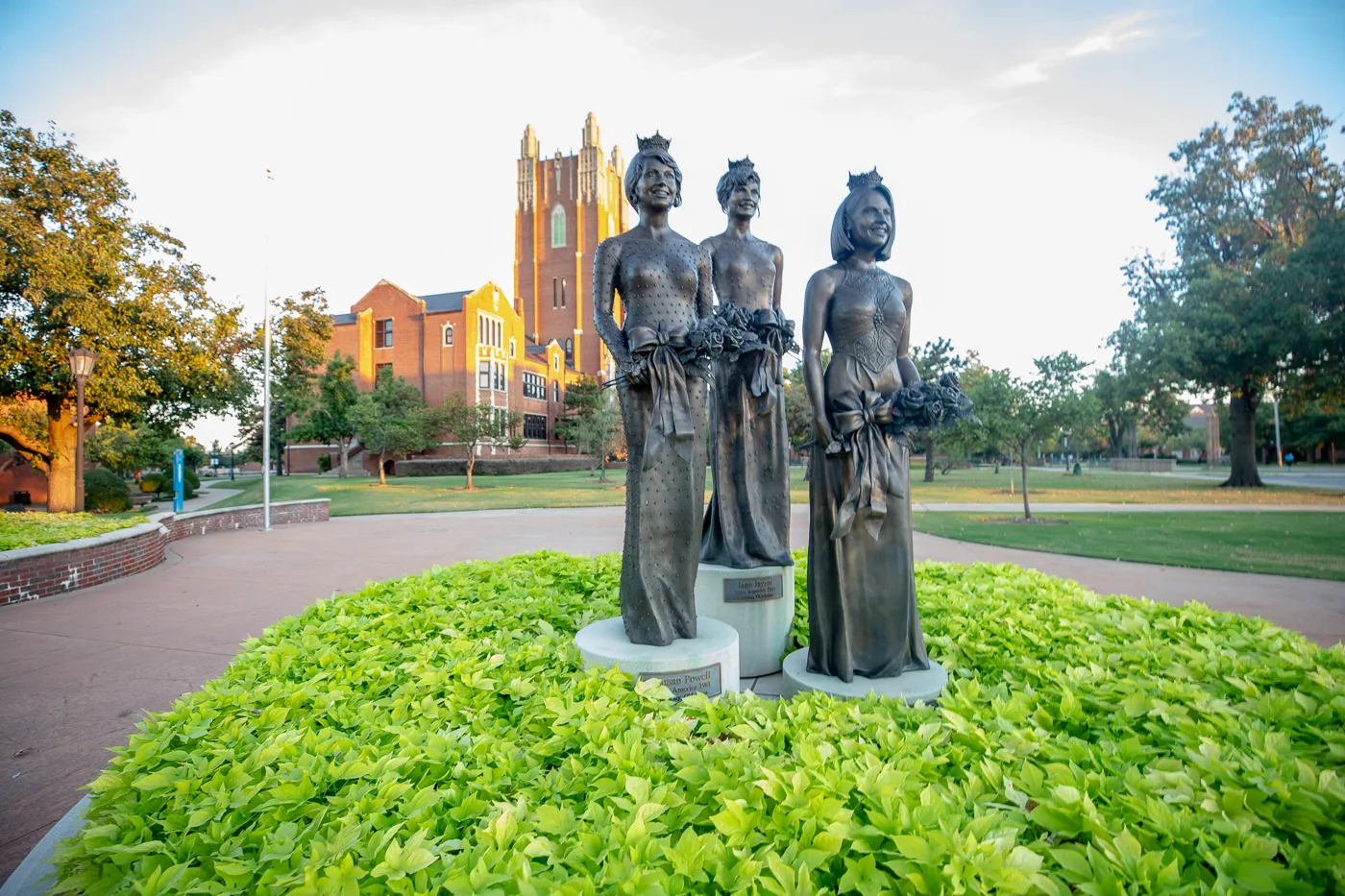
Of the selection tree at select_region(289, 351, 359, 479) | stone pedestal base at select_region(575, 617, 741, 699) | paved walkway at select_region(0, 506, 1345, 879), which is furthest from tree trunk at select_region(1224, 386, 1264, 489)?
tree at select_region(289, 351, 359, 479)

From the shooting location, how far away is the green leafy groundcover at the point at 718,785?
1796mm

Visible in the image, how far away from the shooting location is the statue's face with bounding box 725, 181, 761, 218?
494 cm

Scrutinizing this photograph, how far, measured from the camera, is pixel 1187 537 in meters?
11.7

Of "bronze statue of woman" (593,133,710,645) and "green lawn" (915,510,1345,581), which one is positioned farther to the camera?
"green lawn" (915,510,1345,581)

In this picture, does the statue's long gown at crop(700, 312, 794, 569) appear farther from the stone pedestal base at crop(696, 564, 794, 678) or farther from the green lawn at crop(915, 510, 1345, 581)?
the green lawn at crop(915, 510, 1345, 581)

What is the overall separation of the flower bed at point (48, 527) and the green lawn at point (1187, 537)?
46.6 feet

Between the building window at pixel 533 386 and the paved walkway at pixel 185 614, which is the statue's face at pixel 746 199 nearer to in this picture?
the paved walkway at pixel 185 614

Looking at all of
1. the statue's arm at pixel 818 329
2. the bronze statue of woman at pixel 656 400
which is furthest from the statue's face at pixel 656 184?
the statue's arm at pixel 818 329

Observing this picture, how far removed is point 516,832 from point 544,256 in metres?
66.8

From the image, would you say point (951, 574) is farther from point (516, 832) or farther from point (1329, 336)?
point (1329, 336)

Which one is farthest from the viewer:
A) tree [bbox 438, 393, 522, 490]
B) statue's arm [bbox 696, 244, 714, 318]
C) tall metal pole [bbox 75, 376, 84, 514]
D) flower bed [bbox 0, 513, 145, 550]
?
tree [bbox 438, 393, 522, 490]

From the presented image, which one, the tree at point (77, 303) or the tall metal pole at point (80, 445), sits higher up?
the tree at point (77, 303)

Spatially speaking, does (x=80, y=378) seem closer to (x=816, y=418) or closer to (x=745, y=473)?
(x=745, y=473)

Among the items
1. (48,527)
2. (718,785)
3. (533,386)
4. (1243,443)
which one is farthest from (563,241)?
(718,785)
